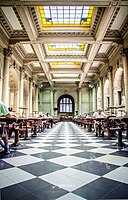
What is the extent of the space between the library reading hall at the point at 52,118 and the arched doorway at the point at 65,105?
7602 mm

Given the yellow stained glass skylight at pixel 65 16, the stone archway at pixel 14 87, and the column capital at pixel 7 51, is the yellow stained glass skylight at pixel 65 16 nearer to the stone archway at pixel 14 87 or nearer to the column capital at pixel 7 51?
the column capital at pixel 7 51

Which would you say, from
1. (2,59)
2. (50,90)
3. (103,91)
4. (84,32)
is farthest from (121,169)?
(50,90)

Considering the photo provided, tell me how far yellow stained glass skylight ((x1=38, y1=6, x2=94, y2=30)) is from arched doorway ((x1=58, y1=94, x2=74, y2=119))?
1924 centimetres

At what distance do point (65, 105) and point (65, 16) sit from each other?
20.4 metres

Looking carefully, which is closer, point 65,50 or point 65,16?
point 65,16

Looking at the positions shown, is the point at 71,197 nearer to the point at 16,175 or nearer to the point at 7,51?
the point at 16,175

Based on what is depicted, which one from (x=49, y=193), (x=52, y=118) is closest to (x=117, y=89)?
(x=52, y=118)

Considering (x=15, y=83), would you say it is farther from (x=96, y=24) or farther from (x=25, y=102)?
(x=96, y=24)

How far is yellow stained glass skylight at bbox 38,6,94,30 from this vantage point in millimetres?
7721

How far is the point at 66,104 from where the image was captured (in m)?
28.0

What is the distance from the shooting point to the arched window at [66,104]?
28.0m

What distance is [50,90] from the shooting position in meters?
25.8

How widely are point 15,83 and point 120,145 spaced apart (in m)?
10.4

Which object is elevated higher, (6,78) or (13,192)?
(6,78)
